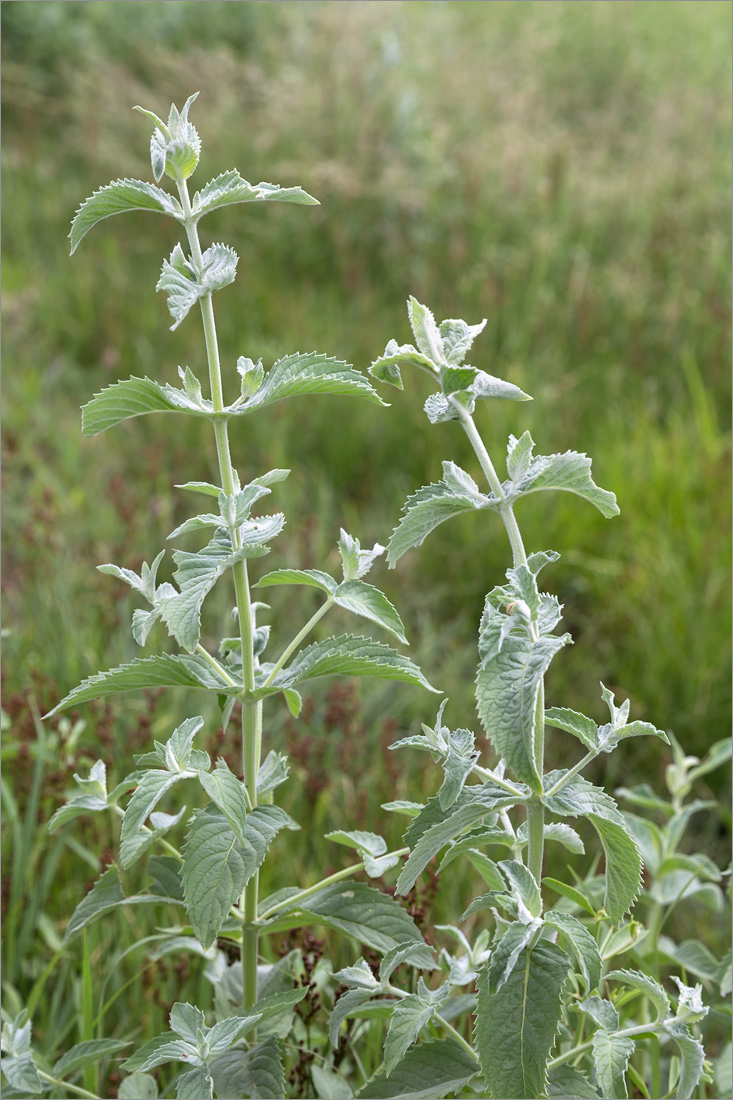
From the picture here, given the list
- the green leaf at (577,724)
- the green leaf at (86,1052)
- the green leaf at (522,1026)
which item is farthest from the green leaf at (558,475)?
the green leaf at (86,1052)

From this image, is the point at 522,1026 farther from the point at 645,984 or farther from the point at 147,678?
the point at 147,678

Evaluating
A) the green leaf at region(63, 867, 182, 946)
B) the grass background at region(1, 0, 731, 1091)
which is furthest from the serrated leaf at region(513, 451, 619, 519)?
the grass background at region(1, 0, 731, 1091)

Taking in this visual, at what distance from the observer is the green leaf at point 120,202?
45.1 inches

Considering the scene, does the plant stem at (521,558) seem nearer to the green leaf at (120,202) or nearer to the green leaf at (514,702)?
the green leaf at (514,702)

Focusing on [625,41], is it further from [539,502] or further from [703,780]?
[703,780]

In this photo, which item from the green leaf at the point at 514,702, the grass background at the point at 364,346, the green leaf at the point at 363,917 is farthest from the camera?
the grass background at the point at 364,346

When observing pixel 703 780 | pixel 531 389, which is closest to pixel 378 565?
pixel 531 389

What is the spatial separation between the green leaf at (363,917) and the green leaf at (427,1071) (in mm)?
133

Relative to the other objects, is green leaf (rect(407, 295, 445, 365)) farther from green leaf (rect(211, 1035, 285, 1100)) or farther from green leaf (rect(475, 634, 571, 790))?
green leaf (rect(211, 1035, 285, 1100))

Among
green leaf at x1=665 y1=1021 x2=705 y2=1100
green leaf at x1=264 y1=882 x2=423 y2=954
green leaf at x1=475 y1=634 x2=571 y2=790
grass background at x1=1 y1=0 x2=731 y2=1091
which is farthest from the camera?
grass background at x1=1 y1=0 x2=731 y2=1091

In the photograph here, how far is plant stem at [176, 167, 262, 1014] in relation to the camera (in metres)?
1.18

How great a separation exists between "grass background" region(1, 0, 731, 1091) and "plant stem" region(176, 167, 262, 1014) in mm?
439

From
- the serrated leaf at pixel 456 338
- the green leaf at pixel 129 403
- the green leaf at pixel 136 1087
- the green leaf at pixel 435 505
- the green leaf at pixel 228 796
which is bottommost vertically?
the green leaf at pixel 136 1087

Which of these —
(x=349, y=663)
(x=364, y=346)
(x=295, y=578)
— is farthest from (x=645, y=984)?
(x=364, y=346)
